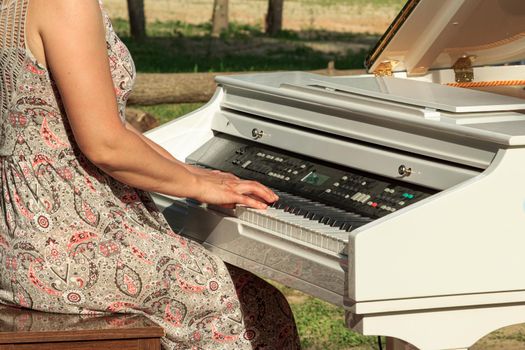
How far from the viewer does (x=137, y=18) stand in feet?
71.2

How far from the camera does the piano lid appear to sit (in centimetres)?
432

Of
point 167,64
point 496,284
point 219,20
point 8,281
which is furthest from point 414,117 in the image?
point 219,20

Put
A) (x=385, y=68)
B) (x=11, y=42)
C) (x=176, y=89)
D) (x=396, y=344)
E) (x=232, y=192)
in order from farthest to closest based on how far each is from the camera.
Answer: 1. (x=176, y=89)
2. (x=385, y=68)
3. (x=396, y=344)
4. (x=232, y=192)
5. (x=11, y=42)

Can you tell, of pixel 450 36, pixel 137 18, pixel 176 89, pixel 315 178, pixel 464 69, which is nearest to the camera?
pixel 315 178

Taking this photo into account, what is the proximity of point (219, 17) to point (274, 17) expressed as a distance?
45.9 inches

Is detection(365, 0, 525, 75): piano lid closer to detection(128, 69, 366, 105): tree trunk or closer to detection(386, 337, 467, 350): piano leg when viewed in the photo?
detection(386, 337, 467, 350): piano leg

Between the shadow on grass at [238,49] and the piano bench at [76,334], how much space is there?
45.4 ft

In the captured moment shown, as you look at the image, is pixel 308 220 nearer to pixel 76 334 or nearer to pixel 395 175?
pixel 395 175

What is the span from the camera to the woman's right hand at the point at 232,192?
12.2 feet

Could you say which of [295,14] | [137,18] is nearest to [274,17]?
[137,18]

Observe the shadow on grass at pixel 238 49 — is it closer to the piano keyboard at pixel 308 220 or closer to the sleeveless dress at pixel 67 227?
the piano keyboard at pixel 308 220

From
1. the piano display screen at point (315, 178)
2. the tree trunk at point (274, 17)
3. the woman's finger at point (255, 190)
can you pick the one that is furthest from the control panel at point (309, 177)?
the tree trunk at point (274, 17)

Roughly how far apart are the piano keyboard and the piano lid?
845 mm

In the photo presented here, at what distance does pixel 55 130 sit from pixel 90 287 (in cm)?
45
